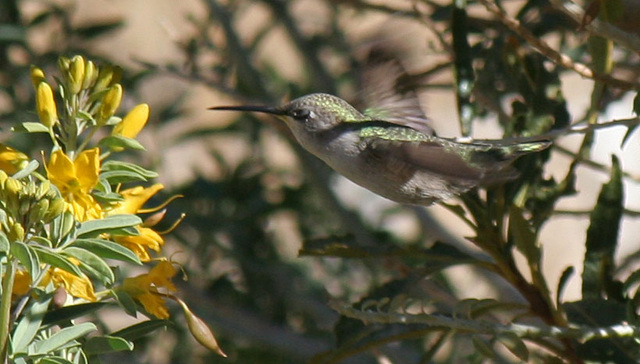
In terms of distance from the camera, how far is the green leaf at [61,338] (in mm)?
1184

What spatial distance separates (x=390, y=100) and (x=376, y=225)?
142 cm

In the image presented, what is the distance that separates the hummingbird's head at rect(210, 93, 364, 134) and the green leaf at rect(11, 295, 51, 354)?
2.74ft

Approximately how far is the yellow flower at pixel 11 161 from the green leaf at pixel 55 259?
0.65ft

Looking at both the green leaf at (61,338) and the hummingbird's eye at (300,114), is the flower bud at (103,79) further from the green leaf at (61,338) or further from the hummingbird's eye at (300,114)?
the hummingbird's eye at (300,114)

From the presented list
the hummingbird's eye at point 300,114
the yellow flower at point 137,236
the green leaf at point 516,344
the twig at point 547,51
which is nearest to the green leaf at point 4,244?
the yellow flower at point 137,236

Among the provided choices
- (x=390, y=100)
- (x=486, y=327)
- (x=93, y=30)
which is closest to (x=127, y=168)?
(x=486, y=327)

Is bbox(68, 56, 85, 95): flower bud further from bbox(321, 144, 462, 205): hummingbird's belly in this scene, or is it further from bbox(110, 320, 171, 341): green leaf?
bbox(321, 144, 462, 205): hummingbird's belly

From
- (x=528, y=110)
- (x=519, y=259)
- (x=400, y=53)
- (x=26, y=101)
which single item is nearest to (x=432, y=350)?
(x=528, y=110)

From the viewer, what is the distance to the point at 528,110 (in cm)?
175

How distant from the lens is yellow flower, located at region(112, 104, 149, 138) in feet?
4.30

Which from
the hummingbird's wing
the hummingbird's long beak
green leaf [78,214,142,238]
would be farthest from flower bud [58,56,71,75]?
the hummingbird's wing

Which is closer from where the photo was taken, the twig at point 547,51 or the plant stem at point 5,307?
the plant stem at point 5,307

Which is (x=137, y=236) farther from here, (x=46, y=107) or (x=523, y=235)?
(x=523, y=235)

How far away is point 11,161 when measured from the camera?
127cm
